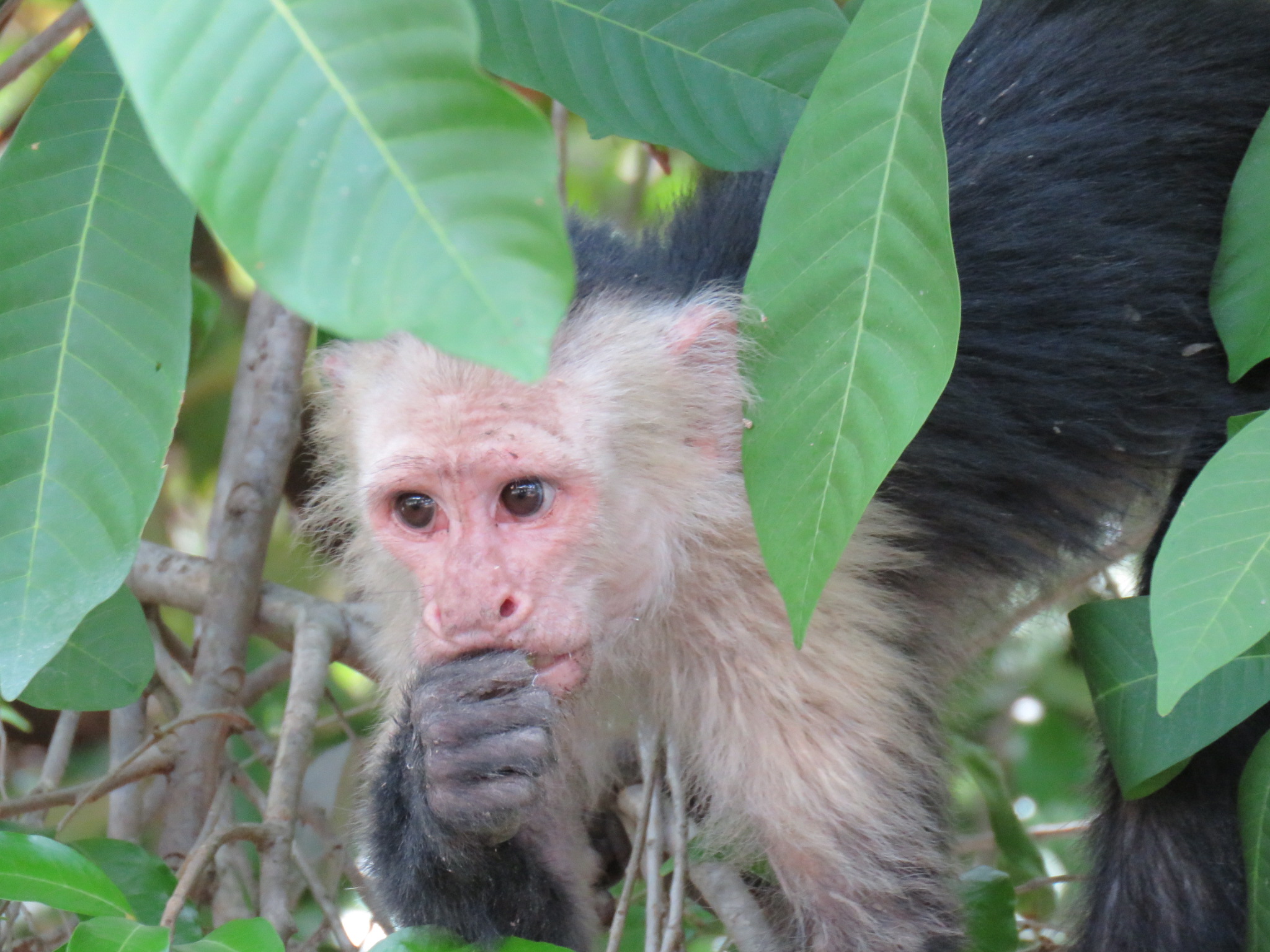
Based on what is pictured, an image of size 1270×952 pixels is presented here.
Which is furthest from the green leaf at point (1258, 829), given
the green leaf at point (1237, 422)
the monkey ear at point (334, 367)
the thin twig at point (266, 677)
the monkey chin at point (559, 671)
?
the thin twig at point (266, 677)

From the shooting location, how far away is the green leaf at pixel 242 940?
1703 millimetres

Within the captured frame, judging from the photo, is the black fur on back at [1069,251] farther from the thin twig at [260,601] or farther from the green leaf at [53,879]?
the green leaf at [53,879]

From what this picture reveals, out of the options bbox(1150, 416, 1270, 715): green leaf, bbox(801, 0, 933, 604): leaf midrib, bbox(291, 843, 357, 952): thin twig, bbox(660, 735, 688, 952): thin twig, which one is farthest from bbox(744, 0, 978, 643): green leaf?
bbox(291, 843, 357, 952): thin twig

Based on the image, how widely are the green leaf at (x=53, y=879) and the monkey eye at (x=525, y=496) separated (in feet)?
2.70

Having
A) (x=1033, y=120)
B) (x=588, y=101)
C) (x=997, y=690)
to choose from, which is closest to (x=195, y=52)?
(x=588, y=101)

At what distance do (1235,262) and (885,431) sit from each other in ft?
2.81

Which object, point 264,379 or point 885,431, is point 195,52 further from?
point 264,379

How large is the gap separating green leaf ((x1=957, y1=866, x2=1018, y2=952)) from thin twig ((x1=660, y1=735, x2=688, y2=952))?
58 cm

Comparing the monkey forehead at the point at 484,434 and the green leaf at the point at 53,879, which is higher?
the monkey forehead at the point at 484,434

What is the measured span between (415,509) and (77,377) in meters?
0.67

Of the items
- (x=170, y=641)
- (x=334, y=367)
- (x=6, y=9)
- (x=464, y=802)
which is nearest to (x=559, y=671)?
(x=464, y=802)

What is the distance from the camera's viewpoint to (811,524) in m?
1.61

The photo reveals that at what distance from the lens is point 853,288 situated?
5.36ft

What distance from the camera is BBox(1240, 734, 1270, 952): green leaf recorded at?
6.17 feet
